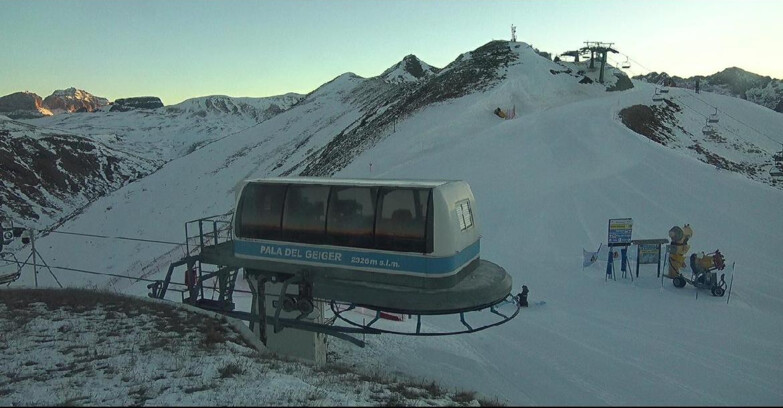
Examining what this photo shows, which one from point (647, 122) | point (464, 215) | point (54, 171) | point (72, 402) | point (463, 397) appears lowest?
point (54, 171)

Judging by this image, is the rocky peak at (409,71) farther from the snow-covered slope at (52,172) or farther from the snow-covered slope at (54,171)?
the snow-covered slope at (54,171)

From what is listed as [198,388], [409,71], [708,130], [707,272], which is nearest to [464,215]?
[198,388]

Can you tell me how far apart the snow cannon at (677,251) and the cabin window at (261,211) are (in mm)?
13163

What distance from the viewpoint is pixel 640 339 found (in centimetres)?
1185

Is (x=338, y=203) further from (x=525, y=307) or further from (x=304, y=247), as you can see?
(x=525, y=307)

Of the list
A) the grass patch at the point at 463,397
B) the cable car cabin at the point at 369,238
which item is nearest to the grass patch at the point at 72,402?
the cable car cabin at the point at 369,238

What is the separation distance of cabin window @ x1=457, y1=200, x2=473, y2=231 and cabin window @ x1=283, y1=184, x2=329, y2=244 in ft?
9.63

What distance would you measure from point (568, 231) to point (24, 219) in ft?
277

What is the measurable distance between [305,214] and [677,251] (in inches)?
503

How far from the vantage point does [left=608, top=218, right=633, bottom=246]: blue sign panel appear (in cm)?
1648

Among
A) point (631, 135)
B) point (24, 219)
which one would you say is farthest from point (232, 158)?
point (631, 135)

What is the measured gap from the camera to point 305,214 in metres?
10.5

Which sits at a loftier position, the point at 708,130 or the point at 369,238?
the point at 708,130

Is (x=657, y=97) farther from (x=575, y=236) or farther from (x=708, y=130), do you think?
(x=575, y=236)
